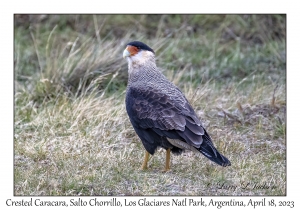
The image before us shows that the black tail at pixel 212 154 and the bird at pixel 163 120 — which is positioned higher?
the bird at pixel 163 120

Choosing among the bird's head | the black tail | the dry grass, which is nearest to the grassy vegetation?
the dry grass

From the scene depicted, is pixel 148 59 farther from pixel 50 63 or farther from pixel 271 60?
pixel 271 60

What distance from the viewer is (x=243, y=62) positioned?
939 cm

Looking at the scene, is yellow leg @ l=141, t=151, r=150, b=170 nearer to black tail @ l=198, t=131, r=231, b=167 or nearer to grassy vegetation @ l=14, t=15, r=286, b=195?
grassy vegetation @ l=14, t=15, r=286, b=195

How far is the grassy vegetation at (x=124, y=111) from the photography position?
5.21 m

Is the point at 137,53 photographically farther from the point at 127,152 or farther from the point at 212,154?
the point at 212,154

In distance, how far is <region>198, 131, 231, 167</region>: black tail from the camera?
5.17 m

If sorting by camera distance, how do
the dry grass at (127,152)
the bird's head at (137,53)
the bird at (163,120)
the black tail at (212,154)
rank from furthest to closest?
the bird's head at (137,53)
the bird at (163,120)
the black tail at (212,154)
the dry grass at (127,152)

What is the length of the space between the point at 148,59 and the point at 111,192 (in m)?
1.76

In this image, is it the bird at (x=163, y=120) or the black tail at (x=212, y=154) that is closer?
the black tail at (x=212, y=154)

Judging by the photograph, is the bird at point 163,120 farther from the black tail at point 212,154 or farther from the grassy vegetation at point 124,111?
the grassy vegetation at point 124,111

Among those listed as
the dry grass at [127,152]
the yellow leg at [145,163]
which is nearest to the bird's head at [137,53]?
the dry grass at [127,152]

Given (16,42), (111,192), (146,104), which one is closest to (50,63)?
(16,42)

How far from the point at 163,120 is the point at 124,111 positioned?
1.56m
